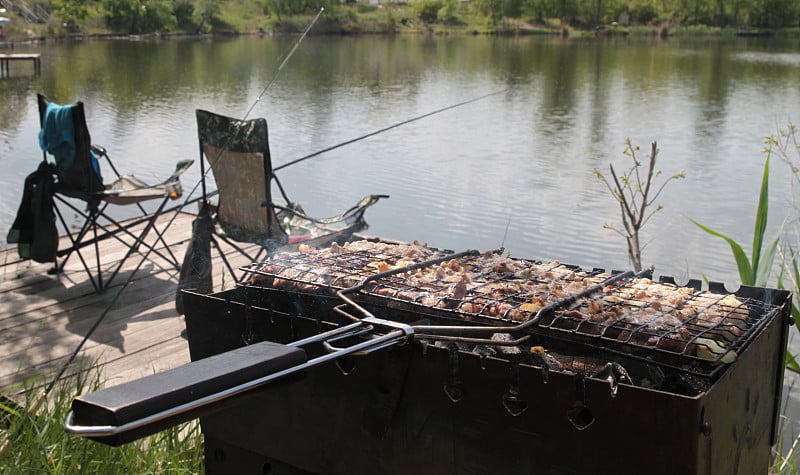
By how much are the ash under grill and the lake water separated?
29.7 inches

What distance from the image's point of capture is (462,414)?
1.62 metres

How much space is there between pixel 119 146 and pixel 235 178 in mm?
5982

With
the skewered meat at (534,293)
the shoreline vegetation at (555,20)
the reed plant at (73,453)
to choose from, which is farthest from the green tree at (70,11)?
the skewered meat at (534,293)

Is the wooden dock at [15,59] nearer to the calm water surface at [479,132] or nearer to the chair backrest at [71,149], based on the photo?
the calm water surface at [479,132]

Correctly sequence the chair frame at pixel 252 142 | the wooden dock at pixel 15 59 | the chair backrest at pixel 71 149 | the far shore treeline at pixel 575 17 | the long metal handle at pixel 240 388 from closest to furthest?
the long metal handle at pixel 240 388, the chair frame at pixel 252 142, the chair backrest at pixel 71 149, the wooden dock at pixel 15 59, the far shore treeline at pixel 575 17

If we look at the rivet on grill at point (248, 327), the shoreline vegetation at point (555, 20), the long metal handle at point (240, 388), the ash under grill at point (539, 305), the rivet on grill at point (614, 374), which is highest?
the shoreline vegetation at point (555, 20)

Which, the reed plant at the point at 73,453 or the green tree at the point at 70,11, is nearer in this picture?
the reed plant at the point at 73,453

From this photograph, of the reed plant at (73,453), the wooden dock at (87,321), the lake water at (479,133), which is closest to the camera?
the reed plant at (73,453)

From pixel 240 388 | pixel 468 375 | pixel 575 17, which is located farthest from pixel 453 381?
pixel 575 17

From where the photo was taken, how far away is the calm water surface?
6562 mm

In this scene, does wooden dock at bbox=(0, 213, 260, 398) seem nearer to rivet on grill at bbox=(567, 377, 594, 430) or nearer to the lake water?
the lake water

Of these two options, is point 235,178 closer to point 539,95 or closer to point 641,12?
point 539,95

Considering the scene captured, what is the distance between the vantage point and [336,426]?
1.80m

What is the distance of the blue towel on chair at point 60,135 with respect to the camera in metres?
4.16
